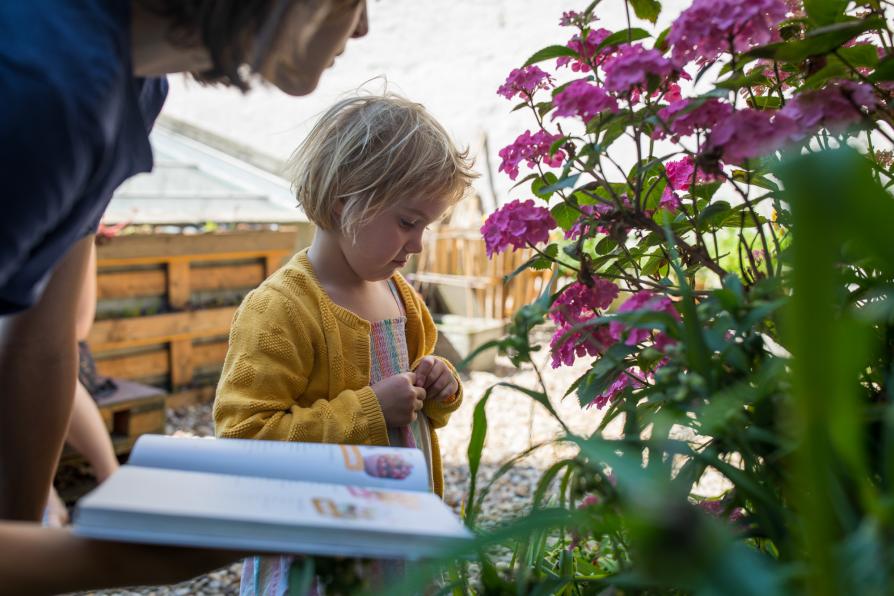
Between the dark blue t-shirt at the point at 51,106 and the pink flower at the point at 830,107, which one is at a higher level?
the pink flower at the point at 830,107

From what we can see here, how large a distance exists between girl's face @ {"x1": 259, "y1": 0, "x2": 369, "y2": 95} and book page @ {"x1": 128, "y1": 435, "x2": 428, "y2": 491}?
436 millimetres

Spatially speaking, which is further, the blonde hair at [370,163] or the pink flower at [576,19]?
the blonde hair at [370,163]

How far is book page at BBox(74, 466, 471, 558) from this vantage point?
0.60 metres

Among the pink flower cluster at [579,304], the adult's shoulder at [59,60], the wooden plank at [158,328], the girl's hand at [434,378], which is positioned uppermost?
the adult's shoulder at [59,60]

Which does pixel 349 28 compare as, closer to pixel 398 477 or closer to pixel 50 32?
pixel 50 32

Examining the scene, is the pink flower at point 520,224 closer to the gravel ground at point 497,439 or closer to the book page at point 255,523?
the book page at point 255,523

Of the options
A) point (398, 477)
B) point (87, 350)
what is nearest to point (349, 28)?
point (398, 477)

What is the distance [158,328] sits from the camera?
392cm

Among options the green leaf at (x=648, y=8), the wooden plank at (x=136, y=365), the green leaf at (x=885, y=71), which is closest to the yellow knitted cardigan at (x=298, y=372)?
the green leaf at (x=648, y=8)

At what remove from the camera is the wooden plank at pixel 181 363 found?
4.06 metres

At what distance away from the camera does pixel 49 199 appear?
2.38ft

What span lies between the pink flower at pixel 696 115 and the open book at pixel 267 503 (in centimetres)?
54

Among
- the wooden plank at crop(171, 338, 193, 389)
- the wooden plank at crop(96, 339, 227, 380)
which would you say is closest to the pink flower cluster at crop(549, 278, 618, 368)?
the wooden plank at crop(96, 339, 227, 380)

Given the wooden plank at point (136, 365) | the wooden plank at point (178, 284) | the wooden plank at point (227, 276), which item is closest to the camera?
the wooden plank at point (136, 365)
